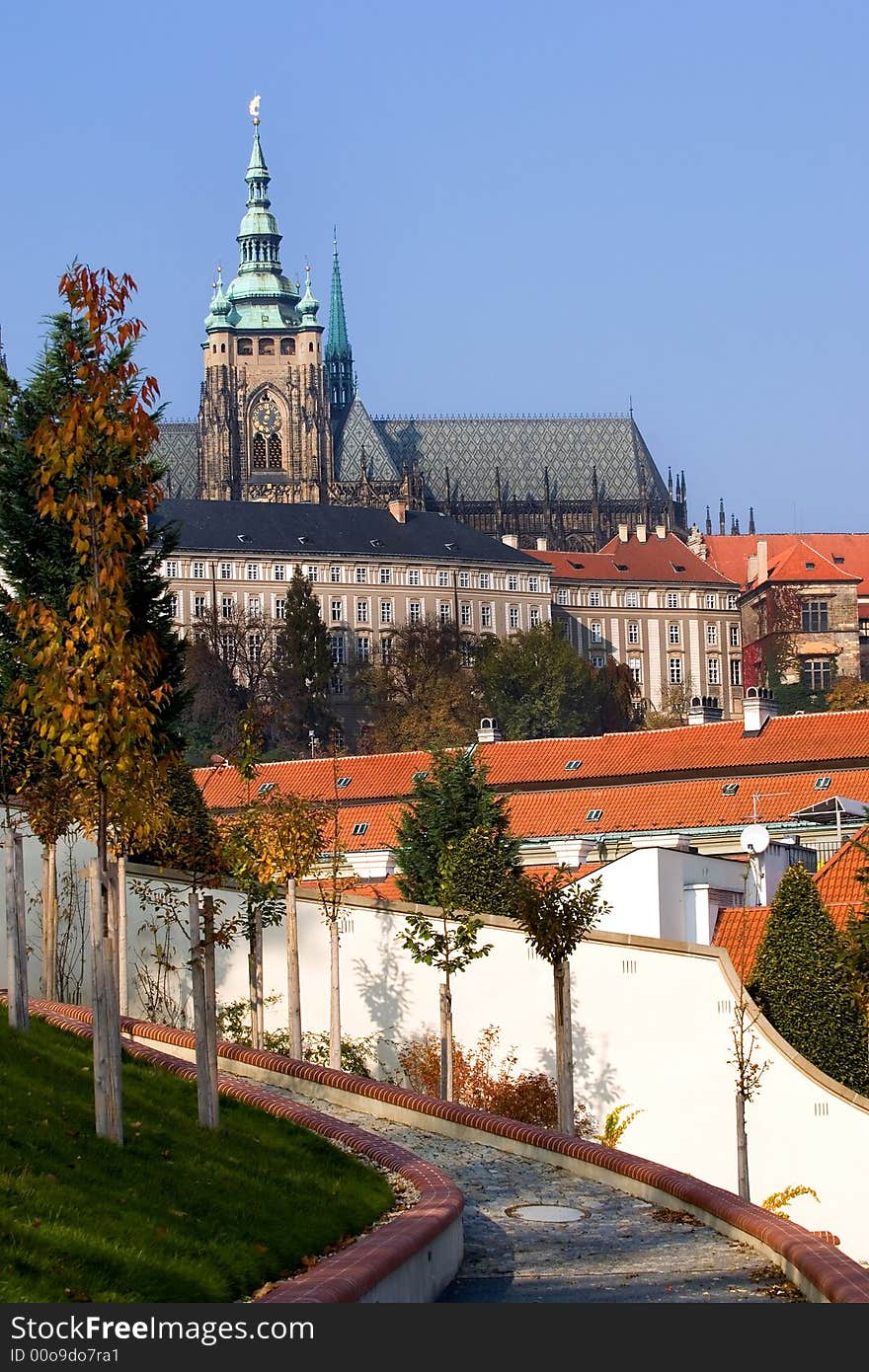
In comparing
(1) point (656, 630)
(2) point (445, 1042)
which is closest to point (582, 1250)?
(2) point (445, 1042)

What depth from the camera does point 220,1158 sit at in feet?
65.5

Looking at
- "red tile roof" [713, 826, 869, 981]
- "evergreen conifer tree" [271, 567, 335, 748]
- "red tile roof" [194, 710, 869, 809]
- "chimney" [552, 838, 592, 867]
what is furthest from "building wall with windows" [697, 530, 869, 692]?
"red tile roof" [713, 826, 869, 981]

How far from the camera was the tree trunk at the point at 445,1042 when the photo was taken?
34594mm

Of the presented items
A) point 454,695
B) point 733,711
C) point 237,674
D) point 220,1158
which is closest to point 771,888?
point 220,1158

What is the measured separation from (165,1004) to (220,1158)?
17.5 meters

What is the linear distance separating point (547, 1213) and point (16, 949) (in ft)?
19.0

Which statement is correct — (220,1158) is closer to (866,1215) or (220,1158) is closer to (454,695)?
(866,1215)

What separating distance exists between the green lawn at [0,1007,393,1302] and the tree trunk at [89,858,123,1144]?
0.21 metres

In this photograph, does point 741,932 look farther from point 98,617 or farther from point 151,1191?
point 151,1191

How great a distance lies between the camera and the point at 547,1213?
2178 cm

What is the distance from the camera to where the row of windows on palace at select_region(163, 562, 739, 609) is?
178 m

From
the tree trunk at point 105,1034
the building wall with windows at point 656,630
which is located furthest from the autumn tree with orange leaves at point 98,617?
the building wall with windows at point 656,630

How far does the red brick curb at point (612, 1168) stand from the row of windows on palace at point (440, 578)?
143103 mm

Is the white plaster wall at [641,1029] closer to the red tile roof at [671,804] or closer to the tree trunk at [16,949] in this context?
the tree trunk at [16,949]
